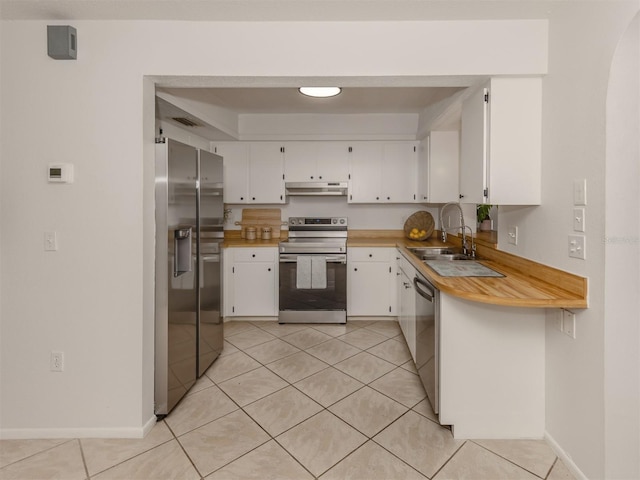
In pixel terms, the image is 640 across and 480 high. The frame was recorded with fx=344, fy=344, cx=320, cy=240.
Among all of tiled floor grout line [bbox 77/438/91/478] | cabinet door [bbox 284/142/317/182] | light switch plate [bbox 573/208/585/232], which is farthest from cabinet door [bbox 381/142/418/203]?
tiled floor grout line [bbox 77/438/91/478]

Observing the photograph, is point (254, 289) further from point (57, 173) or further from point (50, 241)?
point (57, 173)

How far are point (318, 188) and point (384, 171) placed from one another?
832 millimetres

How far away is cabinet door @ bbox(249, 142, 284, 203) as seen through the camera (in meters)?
4.22

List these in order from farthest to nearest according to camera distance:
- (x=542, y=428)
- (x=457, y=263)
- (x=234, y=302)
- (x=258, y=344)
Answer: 1. (x=234, y=302)
2. (x=258, y=344)
3. (x=457, y=263)
4. (x=542, y=428)

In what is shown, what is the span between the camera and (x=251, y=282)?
3982mm

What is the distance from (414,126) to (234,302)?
3001 millimetres

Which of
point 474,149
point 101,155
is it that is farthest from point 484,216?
point 101,155

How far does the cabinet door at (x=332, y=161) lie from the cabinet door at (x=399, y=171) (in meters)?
0.46

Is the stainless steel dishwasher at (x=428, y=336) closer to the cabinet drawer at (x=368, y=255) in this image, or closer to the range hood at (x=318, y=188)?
the cabinet drawer at (x=368, y=255)

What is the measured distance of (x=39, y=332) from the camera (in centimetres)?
203

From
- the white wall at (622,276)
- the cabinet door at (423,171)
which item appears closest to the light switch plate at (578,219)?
the white wall at (622,276)

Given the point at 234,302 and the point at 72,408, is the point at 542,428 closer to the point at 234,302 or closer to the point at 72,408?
the point at 72,408

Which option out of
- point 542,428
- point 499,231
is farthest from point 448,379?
point 499,231

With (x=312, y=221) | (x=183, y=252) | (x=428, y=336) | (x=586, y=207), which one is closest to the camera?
(x=586, y=207)
